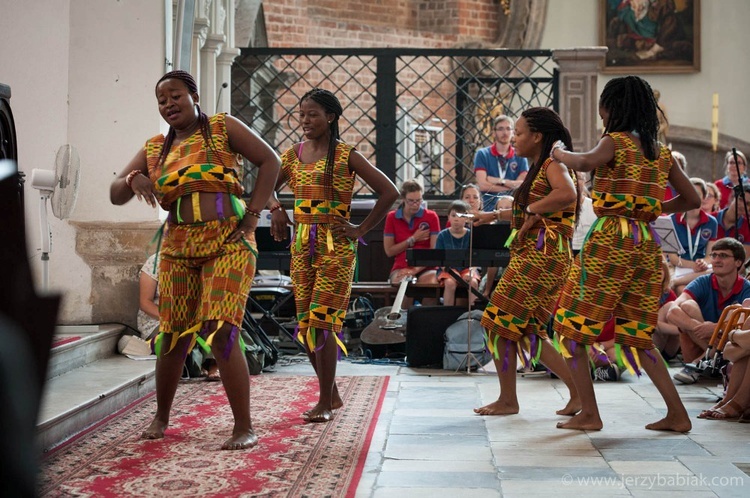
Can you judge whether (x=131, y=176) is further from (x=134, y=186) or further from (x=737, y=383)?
(x=737, y=383)

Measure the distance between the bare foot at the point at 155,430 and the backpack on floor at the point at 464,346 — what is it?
3.40 metres

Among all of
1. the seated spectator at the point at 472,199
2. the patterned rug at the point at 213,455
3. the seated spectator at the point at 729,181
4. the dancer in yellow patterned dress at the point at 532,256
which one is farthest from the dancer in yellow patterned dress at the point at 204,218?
the seated spectator at the point at 729,181

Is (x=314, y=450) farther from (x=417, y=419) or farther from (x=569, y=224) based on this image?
(x=569, y=224)

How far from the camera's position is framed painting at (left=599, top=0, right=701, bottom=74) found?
1794 cm

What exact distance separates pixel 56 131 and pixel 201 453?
12.2 ft

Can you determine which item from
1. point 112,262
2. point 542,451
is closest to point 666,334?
point 542,451

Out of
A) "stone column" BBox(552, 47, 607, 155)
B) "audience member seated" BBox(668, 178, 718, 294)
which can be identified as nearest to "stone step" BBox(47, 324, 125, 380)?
"audience member seated" BBox(668, 178, 718, 294)

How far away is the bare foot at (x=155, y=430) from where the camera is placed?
15.5ft

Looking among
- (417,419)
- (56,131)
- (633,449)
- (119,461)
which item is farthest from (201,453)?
(56,131)

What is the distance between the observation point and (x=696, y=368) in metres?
7.00

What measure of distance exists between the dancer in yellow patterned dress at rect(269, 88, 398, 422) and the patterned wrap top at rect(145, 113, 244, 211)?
0.82 meters

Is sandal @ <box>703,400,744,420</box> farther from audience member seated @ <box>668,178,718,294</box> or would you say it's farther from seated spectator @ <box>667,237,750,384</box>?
audience member seated @ <box>668,178,718,294</box>

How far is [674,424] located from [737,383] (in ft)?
2.29

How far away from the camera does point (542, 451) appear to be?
4516mm
